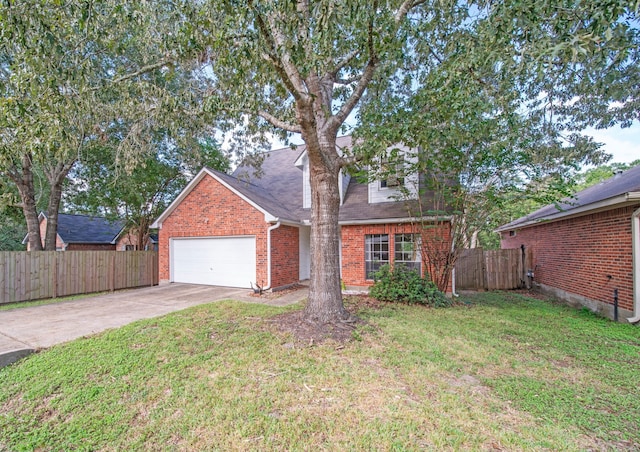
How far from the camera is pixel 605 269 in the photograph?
23.0 ft

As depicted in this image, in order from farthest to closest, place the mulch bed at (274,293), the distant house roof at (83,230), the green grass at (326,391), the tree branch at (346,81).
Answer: the distant house roof at (83,230), the mulch bed at (274,293), the tree branch at (346,81), the green grass at (326,391)

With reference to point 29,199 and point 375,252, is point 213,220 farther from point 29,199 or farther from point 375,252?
point 29,199

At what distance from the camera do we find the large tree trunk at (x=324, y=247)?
5590 millimetres

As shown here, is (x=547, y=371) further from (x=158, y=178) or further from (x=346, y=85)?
(x=158, y=178)

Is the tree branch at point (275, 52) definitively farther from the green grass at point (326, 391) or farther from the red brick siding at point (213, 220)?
the red brick siding at point (213, 220)

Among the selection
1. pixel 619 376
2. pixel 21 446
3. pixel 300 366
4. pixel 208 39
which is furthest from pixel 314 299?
pixel 208 39

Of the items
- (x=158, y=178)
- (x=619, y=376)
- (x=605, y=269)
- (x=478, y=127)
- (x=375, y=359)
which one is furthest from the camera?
(x=158, y=178)

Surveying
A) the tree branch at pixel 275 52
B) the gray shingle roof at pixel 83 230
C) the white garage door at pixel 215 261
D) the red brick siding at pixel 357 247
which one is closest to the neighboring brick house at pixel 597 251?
the red brick siding at pixel 357 247

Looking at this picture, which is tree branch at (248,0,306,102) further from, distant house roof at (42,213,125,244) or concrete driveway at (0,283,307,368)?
distant house roof at (42,213,125,244)

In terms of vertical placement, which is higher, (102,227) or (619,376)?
(102,227)

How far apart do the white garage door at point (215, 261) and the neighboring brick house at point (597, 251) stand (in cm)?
941

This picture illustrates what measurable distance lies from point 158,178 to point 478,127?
14244 mm

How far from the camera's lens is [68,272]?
9.70 m

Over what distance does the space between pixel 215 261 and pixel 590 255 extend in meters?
11.9
